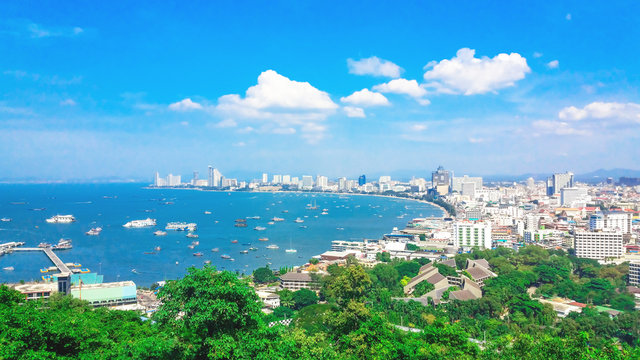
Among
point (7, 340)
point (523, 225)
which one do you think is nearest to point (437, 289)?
point (7, 340)

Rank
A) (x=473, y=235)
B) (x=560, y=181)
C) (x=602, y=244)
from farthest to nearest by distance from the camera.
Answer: (x=560, y=181), (x=473, y=235), (x=602, y=244)

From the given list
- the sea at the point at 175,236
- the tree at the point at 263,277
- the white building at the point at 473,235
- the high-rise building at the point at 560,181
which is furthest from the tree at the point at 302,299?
the high-rise building at the point at 560,181

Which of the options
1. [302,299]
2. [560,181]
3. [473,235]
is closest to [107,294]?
[302,299]

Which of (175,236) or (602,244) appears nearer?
(602,244)

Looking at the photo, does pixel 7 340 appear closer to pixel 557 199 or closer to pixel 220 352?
pixel 220 352

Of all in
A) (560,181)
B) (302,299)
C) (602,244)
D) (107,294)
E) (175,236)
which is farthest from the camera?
(560,181)

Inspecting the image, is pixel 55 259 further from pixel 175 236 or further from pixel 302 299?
pixel 302 299

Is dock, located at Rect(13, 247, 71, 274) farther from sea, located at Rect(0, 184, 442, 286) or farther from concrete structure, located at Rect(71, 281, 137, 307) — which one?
concrete structure, located at Rect(71, 281, 137, 307)
